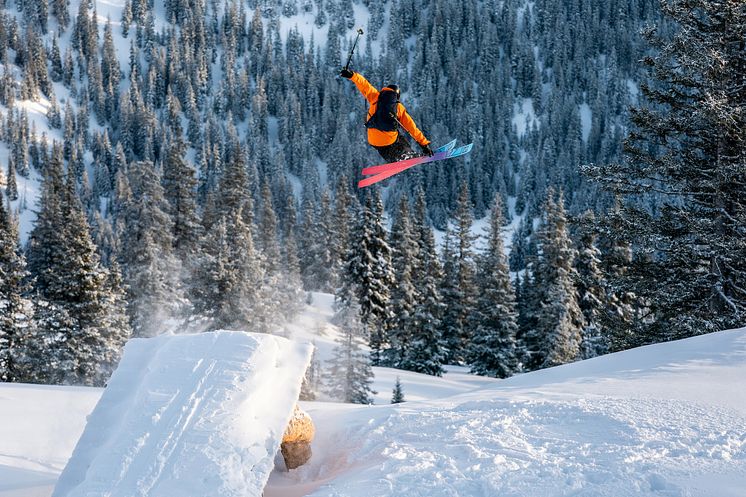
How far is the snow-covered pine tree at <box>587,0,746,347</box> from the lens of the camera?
11102 millimetres

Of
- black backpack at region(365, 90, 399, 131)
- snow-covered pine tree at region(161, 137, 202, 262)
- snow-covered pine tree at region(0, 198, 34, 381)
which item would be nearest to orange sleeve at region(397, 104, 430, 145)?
black backpack at region(365, 90, 399, 131)

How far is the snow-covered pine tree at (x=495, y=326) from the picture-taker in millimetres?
30453

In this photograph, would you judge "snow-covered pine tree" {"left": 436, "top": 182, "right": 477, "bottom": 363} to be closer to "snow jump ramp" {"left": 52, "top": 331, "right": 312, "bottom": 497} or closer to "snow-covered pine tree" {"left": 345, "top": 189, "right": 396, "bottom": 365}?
"snow-covered pine tree" {"left": 345, "top": 189, "right": 396, "bottom": 365}

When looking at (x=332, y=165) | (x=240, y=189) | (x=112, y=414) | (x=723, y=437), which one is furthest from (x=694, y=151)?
(x=332, y=165)

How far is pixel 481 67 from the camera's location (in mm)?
136625

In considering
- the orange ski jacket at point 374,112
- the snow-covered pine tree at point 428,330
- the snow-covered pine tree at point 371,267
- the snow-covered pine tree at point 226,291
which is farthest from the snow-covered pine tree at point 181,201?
the orange ski jacket at point 374,112

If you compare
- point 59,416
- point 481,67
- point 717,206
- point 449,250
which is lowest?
point 449,250

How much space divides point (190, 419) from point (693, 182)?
11.4m

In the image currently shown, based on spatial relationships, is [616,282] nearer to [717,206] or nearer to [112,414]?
[717,206]

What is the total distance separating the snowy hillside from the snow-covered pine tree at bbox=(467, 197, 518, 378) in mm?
22904

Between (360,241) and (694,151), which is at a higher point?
(694,151)

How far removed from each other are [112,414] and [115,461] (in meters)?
0.85

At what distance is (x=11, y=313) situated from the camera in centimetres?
2067

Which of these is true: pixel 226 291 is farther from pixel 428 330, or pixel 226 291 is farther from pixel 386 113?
pixel 386 113
